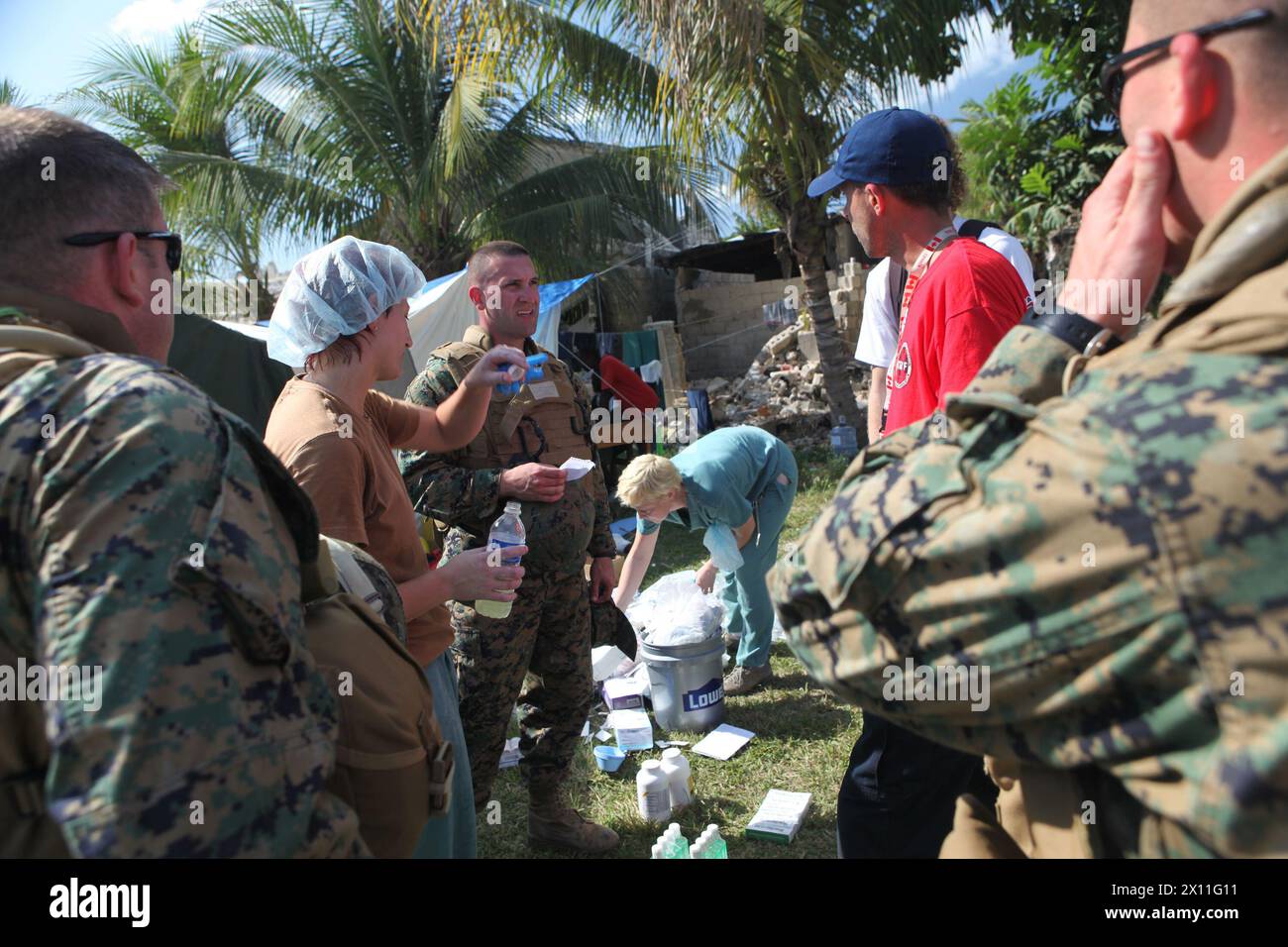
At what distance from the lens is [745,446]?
16.3ft

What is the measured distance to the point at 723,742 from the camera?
4.13 meters

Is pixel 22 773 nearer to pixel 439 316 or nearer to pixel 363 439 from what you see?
pixel 363 439

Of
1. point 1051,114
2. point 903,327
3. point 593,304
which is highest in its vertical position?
point 1051,114

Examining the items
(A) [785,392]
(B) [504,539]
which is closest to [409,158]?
(A) [785,392]

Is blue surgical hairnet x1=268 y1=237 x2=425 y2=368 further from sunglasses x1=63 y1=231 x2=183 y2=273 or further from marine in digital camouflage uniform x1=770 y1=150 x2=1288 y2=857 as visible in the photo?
marine in digital camouflage uniform x1=770 y1=150 x2=1288 y2=857

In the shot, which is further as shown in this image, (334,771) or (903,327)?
(903,327)

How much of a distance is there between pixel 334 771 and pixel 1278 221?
4.64ft

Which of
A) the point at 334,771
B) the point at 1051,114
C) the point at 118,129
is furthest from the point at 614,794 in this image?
the point at 118,129

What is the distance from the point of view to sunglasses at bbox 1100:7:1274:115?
0.92m

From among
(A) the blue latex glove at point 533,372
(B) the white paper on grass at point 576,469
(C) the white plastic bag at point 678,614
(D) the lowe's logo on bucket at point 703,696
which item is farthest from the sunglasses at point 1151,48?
(D) the lowe's logo on bucket at point 703,696

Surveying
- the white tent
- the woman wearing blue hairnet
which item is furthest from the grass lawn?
the white tent

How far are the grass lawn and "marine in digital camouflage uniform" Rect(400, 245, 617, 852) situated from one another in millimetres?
217

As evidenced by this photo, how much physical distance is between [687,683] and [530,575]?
150 cm

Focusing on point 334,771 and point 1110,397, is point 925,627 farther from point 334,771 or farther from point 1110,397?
point 334,771
